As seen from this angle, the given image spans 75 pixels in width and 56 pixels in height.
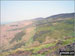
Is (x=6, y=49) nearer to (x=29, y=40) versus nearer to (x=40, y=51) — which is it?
(x=29, y=40)

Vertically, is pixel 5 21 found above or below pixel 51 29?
above

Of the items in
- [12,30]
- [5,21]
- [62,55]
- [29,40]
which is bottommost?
[62,55]

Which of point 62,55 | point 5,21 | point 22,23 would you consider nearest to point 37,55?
point 62,55

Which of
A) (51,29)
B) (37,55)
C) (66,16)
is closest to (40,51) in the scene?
(37,55)

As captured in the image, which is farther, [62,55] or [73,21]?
[73,21]

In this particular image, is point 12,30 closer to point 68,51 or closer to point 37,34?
point 37,34

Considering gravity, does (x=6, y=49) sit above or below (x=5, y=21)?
below
